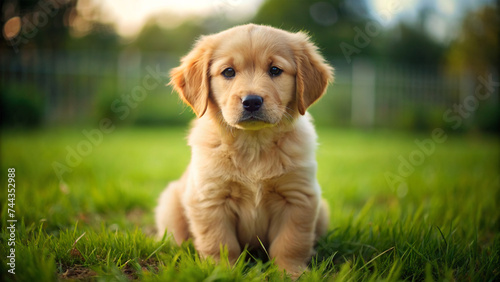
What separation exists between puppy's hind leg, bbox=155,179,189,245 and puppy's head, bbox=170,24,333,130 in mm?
688

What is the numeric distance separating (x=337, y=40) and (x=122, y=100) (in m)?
8.22

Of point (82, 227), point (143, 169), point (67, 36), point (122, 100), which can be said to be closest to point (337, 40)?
point (122, 100)

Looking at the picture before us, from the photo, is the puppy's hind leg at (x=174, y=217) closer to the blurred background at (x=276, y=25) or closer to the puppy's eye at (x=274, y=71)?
the puppy's eye at (x=274, y=71)

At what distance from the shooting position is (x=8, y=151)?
5.78 meters

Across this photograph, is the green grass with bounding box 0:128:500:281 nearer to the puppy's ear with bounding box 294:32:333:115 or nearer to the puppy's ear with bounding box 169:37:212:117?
the puppy's ear with bounding box 169:37:212:117

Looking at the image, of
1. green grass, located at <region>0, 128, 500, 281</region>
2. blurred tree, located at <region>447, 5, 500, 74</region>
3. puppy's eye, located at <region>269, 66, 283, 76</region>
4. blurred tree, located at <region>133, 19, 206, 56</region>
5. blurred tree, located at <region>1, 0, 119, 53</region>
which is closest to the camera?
green grass, located at <region>0, 128, 500, 281</region>

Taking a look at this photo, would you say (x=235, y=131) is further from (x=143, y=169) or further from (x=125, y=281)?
(x=143, y=169)

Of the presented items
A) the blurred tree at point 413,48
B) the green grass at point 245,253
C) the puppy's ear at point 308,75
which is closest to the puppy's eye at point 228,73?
the puppy's ear at point 308,75

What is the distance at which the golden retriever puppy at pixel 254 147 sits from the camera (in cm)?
221

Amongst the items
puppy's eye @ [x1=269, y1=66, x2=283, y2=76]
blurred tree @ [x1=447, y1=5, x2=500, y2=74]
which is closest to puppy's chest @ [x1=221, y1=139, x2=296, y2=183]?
puppy's eye @ [x1=269, y1=66, x2=283, y2=76]

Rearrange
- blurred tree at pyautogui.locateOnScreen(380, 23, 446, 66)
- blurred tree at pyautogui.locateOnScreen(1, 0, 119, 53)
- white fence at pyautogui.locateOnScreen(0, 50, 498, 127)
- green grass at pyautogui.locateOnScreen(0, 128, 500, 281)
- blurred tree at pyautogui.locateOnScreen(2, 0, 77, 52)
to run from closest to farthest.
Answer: green grass at pyautogui.locateOnScreen(0, 128, 500, 281)
blurred tree at pyautogui.locateOnScreen(2, 0, 77, 52)
blurred tree at pyautogui.locateOnScreen(1, 0, 119, 53)
white fence at pyautogui.locateOnScreen(0, 50, 498, 127)
blurred tree at pyautogui.locateOnScreen(380, 23, 446, 66)

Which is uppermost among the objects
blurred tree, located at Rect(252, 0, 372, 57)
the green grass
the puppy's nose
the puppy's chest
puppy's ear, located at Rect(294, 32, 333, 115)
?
blurred tree, located at Rect(252, 0, 372, 57)

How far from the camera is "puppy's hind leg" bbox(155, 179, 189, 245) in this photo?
2.64m

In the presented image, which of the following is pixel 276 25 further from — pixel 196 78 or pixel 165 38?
pixel 165 38
